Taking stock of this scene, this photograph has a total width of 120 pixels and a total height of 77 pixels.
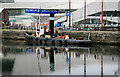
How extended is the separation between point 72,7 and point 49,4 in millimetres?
7092

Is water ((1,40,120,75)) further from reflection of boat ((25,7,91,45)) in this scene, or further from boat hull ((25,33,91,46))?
reflection of boat ((25,7,91,45))

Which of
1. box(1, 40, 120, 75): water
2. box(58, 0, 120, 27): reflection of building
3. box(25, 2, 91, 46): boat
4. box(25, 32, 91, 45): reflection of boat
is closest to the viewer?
box(1, 40, 120, 75): water

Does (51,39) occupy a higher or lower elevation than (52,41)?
higher

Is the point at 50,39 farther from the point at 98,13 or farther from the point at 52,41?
the point at 98,13

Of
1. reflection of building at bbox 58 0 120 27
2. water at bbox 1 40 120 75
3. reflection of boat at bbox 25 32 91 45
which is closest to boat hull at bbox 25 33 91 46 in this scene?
reflection of boat at bbox 25 32 91 45

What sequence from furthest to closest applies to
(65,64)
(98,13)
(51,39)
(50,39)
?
(98,13)
(50,39)
(51,39)
(65,64)

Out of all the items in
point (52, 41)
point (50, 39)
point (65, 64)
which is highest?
point (50, 39)

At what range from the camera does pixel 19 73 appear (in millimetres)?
21203

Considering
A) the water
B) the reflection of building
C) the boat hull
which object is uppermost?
the reflection of building

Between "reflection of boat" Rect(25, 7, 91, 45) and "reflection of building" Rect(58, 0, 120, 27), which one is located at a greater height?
"reflection of building" Rect(58, 0, 120, 27)

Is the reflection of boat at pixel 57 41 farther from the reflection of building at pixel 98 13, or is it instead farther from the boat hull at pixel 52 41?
the reflection of building at pixel 98 13

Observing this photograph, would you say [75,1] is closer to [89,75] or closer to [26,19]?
[26,19]

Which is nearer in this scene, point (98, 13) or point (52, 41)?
point (52, 41)

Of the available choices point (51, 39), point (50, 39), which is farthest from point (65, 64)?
point (50, 39)
